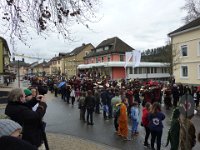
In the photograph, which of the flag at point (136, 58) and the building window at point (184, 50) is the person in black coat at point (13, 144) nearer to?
the flag at point (136, 58)

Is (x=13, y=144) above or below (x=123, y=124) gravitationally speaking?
above

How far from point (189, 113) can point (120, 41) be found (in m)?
61.0

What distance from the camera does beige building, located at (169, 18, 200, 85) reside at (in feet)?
123

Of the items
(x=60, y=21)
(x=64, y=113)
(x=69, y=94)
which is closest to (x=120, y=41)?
(x=69, y=94)

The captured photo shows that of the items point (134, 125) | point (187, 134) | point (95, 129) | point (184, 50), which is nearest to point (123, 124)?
point (134, 125)

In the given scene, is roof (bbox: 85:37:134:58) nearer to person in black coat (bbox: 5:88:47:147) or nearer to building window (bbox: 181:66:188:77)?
building window (bbox: 181:66:188:77)

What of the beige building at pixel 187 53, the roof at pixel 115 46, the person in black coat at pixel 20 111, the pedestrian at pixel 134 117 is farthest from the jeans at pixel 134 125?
the roof at pixel 115 46

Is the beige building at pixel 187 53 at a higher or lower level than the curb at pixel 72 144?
higher

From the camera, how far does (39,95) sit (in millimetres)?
6023

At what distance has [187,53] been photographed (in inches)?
1556

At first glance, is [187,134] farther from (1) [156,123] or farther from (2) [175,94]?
(2) [175,94]

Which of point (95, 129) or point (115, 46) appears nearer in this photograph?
point (95, 129)

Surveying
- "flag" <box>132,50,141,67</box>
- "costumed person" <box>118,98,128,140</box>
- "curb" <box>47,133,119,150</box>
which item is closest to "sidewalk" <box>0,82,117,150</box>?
"curb" <box>47,133,119,150</box>

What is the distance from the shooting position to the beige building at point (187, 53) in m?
37.4
